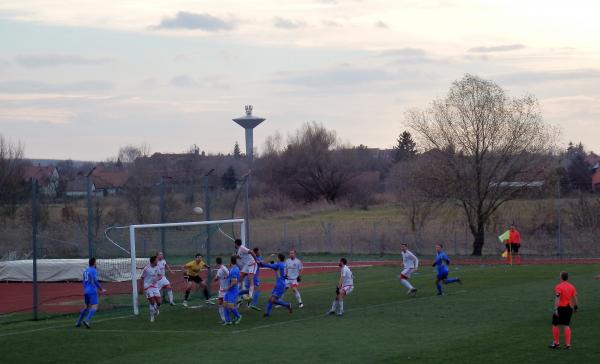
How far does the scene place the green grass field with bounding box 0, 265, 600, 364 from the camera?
1806 centimetres

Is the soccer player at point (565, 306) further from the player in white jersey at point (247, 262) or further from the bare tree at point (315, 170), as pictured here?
the bare tree at point (315, 170)

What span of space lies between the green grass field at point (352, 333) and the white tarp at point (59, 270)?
8.75m

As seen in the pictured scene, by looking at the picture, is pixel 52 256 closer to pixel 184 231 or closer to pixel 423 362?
pixel 184 231

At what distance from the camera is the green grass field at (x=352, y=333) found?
18.1 metres

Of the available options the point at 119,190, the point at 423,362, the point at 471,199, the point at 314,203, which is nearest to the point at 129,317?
the point at 423,362

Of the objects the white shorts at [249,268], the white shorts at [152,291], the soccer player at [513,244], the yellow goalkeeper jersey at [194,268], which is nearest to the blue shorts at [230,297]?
the white shorts at [152,291]

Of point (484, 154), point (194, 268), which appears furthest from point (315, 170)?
point (194, 268)

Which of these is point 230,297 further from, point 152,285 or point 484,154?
point 484,154

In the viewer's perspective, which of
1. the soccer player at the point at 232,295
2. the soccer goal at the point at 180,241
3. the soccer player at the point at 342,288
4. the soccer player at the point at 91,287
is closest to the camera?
the soccer player at the point at 232,295

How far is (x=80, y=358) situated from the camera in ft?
63.3

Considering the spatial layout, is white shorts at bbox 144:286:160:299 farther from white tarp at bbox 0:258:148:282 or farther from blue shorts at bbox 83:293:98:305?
white tarp at bbox 0:258:148:282

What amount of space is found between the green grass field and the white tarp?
28.7 feet

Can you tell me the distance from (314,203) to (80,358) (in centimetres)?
7228

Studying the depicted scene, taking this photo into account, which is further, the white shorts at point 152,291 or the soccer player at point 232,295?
the white shorts at point 152,291
